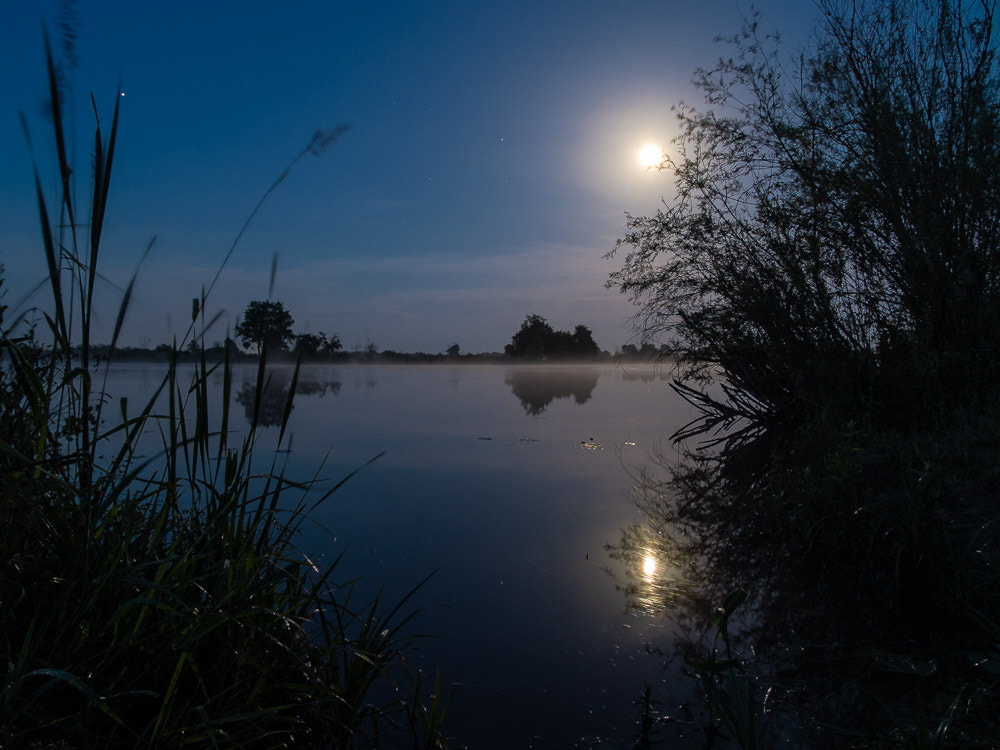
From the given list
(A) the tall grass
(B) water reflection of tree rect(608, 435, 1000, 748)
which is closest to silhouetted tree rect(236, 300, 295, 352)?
(A) the tall grass

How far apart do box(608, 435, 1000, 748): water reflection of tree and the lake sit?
0.15 meters

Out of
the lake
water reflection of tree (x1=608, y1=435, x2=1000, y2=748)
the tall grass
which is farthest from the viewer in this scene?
the lake

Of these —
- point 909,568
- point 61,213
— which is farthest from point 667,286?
point 61,213

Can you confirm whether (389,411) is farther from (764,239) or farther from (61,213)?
(61,213)

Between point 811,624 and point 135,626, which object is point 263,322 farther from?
point 811,624

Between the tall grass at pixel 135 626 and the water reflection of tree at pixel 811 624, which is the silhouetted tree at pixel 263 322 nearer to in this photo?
the tall grass at pixel 135 626

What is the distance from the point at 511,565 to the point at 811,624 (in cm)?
135

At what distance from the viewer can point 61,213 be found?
1.50 m

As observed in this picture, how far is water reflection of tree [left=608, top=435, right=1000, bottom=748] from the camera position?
1688mm

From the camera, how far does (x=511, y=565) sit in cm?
305

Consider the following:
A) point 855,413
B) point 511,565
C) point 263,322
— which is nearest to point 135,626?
point 263,322

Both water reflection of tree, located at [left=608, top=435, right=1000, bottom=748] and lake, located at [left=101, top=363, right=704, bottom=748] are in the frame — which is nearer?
water reflection of tree, located at [left=608, top=435, right=1000, bottom=748]

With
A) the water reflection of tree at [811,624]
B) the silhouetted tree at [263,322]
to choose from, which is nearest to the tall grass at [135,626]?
the silhouetted tree at [263,322]

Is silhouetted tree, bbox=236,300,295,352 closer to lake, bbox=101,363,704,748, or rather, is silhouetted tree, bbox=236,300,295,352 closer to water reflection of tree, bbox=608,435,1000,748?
lake, bbox=101,363,704,748
